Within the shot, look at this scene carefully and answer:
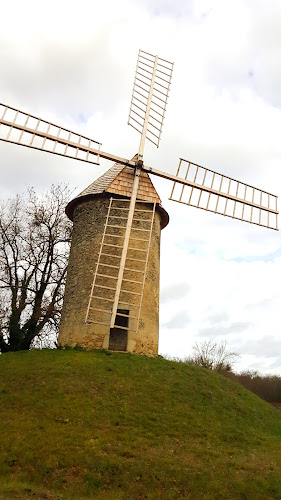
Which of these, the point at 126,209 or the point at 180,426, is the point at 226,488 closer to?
the point at 180,426

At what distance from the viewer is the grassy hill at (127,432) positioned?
9.02m

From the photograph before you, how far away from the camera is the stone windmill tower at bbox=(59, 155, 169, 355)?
16641 millimetres

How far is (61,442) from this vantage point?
1001cm

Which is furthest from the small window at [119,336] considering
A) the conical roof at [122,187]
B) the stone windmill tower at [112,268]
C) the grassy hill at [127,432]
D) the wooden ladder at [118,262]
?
the conical roof at [122,187]

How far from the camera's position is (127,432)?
35.8 ft

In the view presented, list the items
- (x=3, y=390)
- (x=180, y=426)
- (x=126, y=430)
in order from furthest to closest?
(x=3, y=390)
(x=180, y=426)
(x=126, y=430)

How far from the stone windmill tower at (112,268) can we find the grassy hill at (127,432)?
1290mm

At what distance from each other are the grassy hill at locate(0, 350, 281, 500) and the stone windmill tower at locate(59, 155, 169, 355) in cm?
129

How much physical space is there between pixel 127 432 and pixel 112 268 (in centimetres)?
762

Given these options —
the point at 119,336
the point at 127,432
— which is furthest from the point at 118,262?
the point at 127,432

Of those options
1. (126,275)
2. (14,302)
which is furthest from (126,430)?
(14,302)

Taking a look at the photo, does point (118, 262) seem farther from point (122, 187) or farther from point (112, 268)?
point (122, 187)

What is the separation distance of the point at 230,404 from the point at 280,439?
189 cm

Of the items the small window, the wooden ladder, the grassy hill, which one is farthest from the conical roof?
the grassy hill
